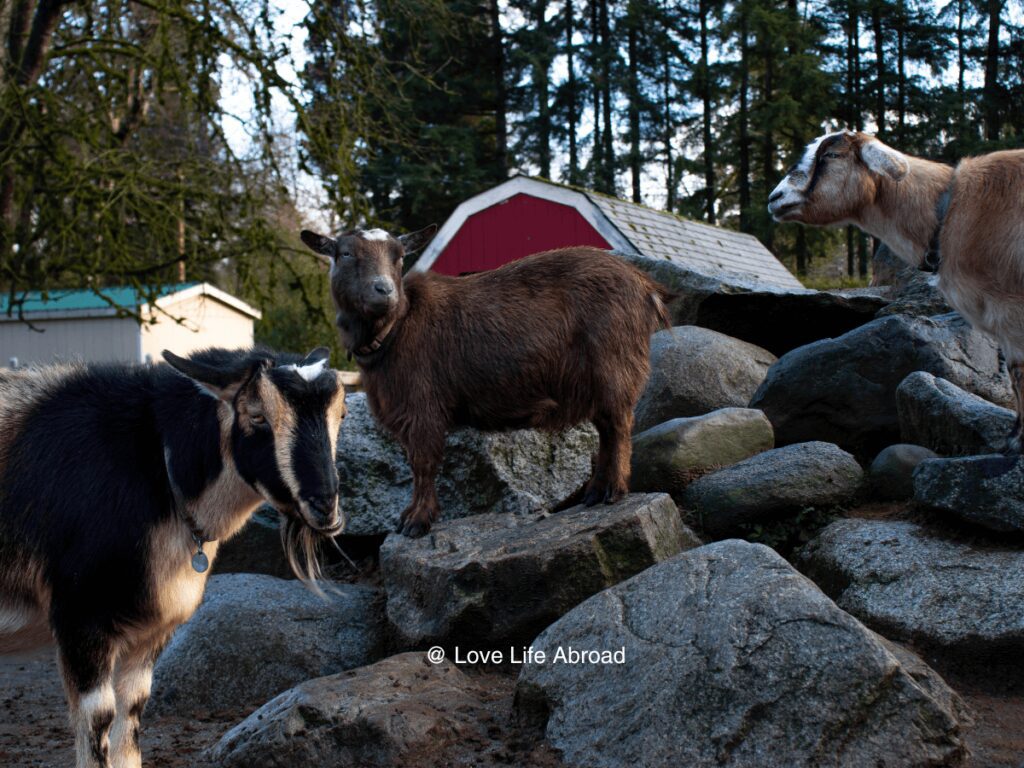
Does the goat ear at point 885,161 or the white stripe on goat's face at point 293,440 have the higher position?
the goat ear at point 885,161

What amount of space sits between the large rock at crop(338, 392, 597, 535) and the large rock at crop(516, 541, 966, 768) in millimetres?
2052

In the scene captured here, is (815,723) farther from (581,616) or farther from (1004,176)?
Answer: (1004,176)

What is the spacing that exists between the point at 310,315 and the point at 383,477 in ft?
15.1

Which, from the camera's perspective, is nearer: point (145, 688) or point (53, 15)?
point (145, 688)

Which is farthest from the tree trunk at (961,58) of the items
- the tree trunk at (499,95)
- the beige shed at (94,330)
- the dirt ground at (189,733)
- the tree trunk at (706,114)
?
the dirt ground at (189,733)

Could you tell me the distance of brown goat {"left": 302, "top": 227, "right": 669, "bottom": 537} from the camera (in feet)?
17.9

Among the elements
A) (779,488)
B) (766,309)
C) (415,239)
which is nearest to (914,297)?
(766,309)

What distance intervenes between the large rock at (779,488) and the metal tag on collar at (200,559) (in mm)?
3267

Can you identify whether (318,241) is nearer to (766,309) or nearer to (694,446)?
(694,446)

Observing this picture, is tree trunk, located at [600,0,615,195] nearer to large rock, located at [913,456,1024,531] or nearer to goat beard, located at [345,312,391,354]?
goat beard, located at [345,312,391,354]

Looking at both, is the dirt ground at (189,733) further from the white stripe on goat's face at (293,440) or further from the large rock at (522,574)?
the white stripe on goat's face at (293,440)

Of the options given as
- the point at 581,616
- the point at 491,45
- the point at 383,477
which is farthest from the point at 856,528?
the point at 491,45

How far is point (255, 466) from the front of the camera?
138 inches

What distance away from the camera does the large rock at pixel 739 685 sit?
3.56 meters
